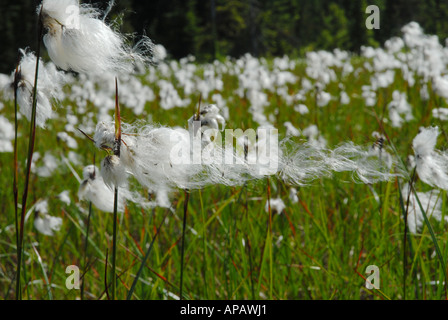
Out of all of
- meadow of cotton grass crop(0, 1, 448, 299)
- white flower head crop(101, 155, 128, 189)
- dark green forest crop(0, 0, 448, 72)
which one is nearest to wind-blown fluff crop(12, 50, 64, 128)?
meadow of cotton grass crop(0, 1, 448, 299)

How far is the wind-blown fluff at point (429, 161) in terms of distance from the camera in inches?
45.6

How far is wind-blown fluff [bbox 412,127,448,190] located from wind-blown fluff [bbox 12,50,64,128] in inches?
37.7

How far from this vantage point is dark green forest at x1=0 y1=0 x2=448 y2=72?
2900cm

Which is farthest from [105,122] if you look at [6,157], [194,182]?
[6,157]

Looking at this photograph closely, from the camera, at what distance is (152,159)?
0.78 metres

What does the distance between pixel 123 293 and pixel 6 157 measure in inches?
126

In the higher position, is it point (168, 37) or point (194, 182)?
point (168, 37)

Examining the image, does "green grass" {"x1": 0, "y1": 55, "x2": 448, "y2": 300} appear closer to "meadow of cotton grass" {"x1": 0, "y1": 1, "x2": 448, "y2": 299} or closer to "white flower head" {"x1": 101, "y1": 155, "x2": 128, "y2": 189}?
"meadow of cotton grass" {"x1": 0, "y1": 1, "x2": 448, "y2": 299}

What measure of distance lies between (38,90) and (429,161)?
1.05 metres

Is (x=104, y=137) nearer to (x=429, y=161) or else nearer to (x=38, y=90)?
(x=38, y=90)

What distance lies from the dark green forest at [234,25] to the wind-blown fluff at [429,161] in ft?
79.2

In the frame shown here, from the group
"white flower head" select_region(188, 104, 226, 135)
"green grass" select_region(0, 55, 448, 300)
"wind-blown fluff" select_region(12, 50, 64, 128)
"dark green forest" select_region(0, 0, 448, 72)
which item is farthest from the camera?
"dark green forest" select_region(0, 0, 448, 72)

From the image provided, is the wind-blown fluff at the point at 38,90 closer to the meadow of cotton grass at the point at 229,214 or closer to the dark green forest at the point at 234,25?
the meadow of cotton grass at the point at 229,214

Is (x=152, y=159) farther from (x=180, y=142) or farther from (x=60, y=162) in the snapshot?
(x=60, y=162)
